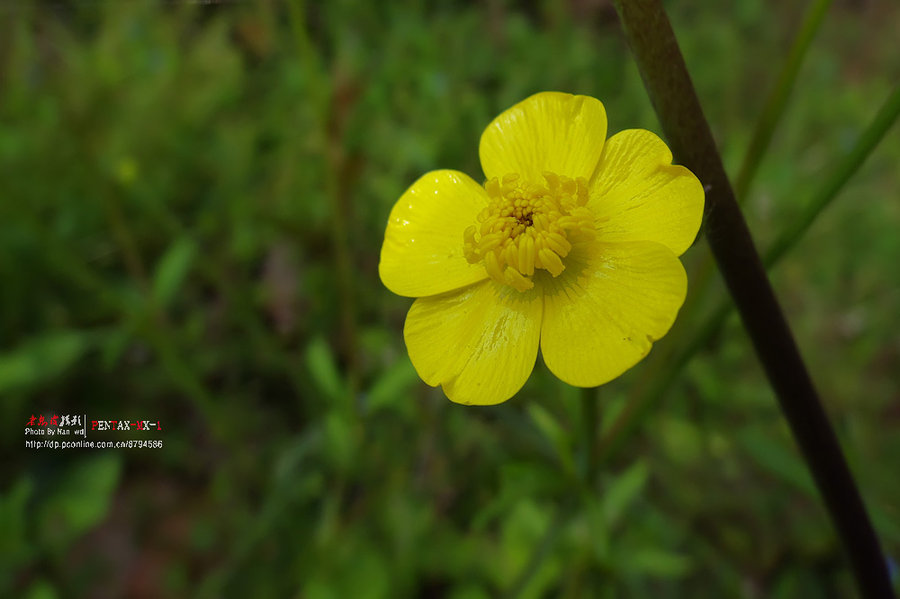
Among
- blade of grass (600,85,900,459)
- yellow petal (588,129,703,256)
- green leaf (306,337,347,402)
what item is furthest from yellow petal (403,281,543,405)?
green leaf (306,337,347,402)

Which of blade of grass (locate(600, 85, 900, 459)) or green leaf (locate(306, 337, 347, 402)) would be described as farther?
green leaf (locate(306, 337, 347, 402))

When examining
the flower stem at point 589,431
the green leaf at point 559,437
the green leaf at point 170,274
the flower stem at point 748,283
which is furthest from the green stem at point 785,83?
the green leaf at point 170,274

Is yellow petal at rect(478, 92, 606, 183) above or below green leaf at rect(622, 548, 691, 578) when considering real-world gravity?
above

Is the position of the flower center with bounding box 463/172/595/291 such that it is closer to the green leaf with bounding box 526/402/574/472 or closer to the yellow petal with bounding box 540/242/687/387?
the yellow petal with bounding box 540/242/687/387

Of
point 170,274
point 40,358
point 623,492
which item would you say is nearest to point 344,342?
point 170,274

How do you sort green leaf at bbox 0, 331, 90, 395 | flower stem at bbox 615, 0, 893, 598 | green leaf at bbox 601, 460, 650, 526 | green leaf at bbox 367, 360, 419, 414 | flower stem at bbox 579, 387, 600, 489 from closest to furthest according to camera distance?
flower stem at bbox 615, 0, 893, 598
flower stem at bbox 579, 387, 600, 489
green leaf at bbox 601, 460, 650, 526
green leaf at bbox 367, 360, 419, 414
green leaf at bbox 0, 331, 90, 395

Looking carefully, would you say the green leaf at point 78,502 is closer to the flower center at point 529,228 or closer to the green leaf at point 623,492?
the green leaf at point 623,492
